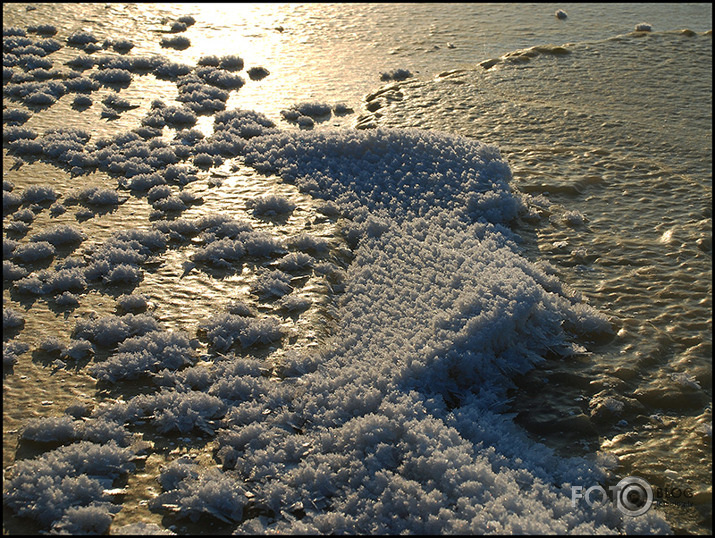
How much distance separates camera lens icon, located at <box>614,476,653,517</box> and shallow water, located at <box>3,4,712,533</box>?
9cm

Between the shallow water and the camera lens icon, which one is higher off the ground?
the shallow water

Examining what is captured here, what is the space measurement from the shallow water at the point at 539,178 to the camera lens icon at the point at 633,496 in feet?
0.31

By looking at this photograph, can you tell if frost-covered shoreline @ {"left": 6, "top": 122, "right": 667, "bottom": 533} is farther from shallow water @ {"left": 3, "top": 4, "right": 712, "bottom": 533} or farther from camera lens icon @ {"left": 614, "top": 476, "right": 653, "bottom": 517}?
shallow water @ {"left": 3, "top": 4, "right": 712, "bottom": 533}

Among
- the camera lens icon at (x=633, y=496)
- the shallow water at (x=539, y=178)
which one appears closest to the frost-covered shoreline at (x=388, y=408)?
the camera lens icon at (x=633, y=496)

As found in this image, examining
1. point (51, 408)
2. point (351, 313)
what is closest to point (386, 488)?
point (351, 313)

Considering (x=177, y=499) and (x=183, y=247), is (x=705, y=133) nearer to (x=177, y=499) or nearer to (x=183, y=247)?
(x=183, y=247)

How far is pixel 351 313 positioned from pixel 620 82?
6431 mm

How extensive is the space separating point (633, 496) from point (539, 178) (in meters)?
4.10

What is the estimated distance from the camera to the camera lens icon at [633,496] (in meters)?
3.47

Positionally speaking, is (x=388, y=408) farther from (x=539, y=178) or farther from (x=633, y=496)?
(x=539, y=178)

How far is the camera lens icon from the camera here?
3.47 meters

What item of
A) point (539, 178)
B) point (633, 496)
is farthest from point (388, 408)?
point (539, 178)

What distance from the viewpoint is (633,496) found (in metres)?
3.59

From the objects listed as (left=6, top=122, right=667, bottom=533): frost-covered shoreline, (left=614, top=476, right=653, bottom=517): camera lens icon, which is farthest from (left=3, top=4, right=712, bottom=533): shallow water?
(left=6, top=122, right=667, bottom=533): frost-covered shoreline
